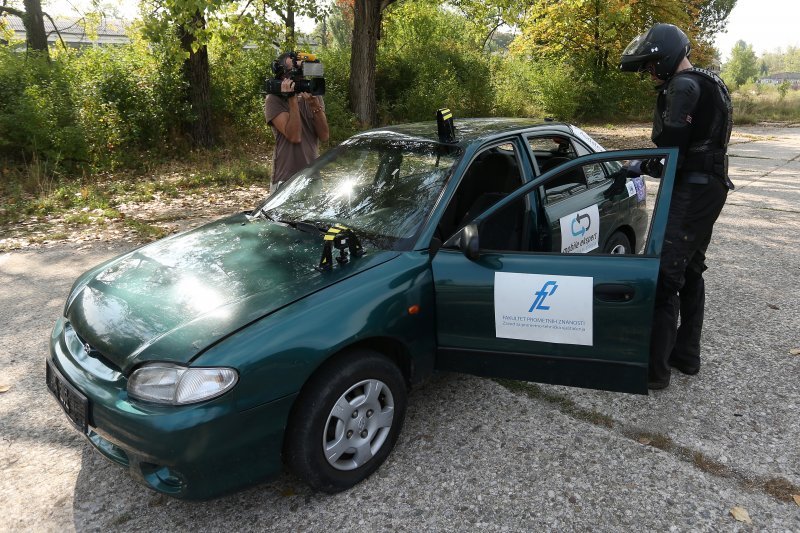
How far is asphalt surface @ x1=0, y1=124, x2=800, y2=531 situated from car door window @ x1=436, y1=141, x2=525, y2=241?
1053 mm

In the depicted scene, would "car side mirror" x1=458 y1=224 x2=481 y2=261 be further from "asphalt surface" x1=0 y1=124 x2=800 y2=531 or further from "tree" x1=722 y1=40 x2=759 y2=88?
"tree" x1=722 y1=40 x2=759 y2=88

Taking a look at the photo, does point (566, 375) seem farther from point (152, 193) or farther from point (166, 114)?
point (166, 114)

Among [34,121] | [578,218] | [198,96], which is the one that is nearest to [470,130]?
[578,218]

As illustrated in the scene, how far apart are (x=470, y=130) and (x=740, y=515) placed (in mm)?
2488

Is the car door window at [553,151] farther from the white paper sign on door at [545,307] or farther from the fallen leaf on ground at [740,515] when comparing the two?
the fallen leaf on ground at [740,515]

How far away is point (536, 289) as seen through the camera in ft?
8.83

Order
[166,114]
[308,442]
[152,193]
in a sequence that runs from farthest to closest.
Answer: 1. [166,114]
2. [152,193]
3. [308,442]

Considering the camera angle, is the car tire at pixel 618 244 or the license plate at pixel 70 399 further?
the car tire at pixel 618 244

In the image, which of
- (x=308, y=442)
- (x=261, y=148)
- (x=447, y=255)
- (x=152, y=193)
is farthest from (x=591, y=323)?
(x=261, y=148)

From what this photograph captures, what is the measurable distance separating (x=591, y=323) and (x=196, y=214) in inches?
253

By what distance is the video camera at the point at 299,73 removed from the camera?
15.5 feet

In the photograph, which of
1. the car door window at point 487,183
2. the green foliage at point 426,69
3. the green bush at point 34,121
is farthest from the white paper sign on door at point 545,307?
the green foliage at point 426,69

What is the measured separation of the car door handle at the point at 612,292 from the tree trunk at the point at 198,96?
36.3 ft

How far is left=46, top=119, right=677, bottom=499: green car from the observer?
87.2 inches
